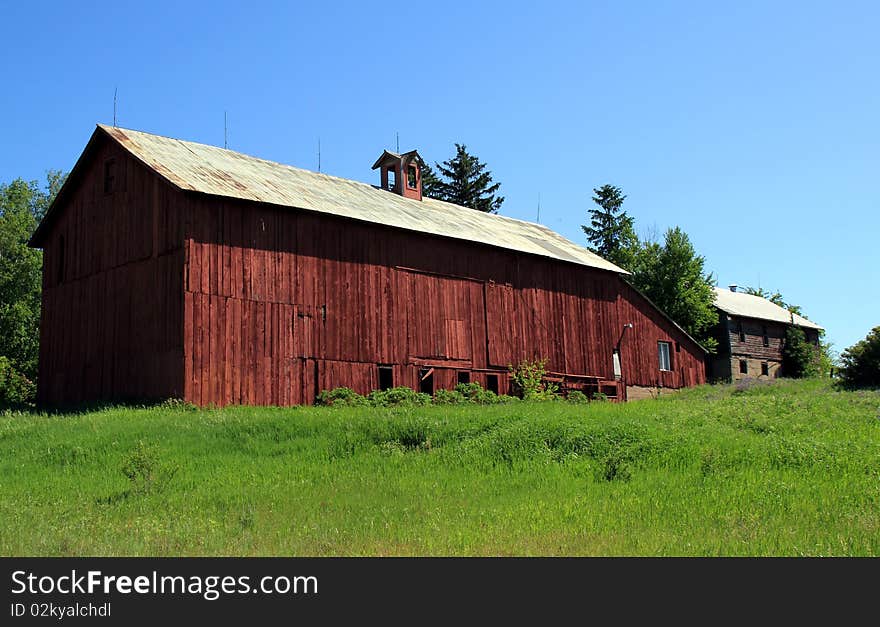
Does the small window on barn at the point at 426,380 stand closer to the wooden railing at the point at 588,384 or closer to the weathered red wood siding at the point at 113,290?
the wooden railing at the point at 588,384

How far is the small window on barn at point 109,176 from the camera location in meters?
31.2

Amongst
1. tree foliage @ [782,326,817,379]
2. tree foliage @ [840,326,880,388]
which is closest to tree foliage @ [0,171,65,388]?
tree foliage @ [840,326,880,388]

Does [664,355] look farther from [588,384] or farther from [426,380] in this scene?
[426,380]

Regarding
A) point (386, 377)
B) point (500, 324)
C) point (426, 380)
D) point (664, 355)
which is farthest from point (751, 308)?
point (386, 377)

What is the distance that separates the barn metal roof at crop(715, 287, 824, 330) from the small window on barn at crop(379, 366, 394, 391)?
31621 mm

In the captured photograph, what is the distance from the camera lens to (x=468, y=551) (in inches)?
476

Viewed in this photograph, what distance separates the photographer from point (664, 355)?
44.3 m

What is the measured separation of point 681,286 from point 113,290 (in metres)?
36.1

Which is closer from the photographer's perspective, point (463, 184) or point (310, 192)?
point (310, 192)

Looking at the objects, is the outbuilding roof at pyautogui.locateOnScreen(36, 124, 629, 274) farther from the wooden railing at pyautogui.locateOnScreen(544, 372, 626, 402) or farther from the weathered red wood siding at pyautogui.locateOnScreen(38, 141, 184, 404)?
the wooden railing at pyautogui.locateOnScreen(544, 372, 626, 402)

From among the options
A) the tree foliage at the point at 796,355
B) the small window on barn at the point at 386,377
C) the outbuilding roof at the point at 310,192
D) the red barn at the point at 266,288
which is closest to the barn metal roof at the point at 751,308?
the tree foliage at the point at 796,355

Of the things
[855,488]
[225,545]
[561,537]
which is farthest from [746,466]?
[225,545]
